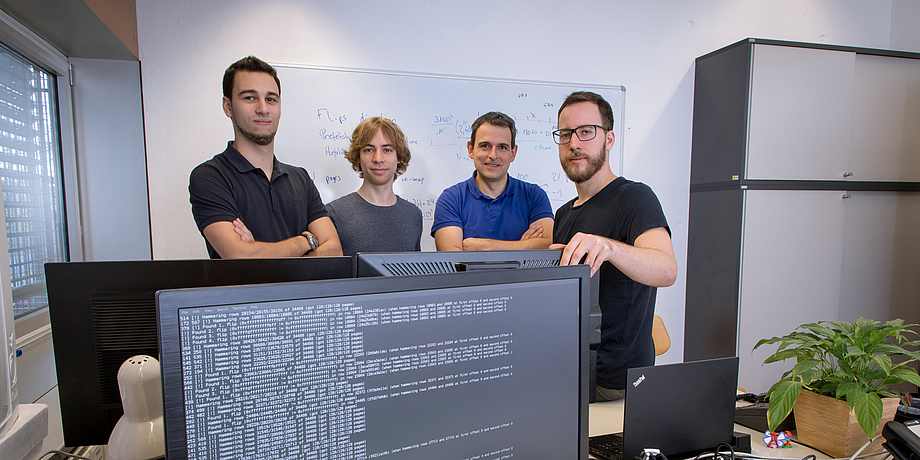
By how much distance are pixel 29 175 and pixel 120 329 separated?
5.13ft

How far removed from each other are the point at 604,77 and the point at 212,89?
2287 millimetres

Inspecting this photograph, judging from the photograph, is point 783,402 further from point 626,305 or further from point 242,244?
point 242,244

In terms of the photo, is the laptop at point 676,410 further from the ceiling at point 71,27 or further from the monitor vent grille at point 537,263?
the ceiling at point 71,27

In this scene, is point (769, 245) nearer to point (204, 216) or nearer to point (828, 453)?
point (828, 453)

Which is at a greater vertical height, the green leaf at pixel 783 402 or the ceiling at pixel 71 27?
the ceiling at pixel 71 27

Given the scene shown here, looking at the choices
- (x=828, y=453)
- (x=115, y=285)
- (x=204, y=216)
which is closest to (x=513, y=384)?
(x=115, y=285)

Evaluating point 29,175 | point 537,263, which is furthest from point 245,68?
point 537,263

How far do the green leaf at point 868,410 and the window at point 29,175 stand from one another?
251cm

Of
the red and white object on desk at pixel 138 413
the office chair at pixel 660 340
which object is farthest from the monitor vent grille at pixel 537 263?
the office chair at pixel 660 340

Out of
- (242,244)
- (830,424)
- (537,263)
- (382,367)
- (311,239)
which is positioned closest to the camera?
(382,367)

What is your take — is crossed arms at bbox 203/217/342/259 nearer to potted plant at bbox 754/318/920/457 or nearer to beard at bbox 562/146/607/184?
beard at bbox 562/146/607/184

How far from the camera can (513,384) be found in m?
0.66

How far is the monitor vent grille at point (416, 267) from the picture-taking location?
0.78 m

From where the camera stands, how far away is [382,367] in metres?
0.56
